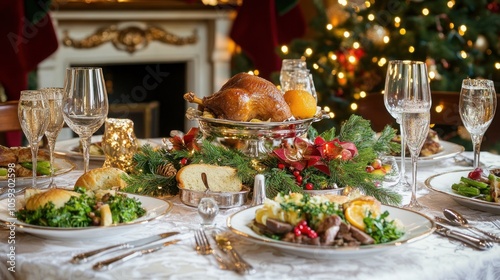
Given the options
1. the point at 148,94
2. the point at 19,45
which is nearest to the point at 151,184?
the point at 19,45

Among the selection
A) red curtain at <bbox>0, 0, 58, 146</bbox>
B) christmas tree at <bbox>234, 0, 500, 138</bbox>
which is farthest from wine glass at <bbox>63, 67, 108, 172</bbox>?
red curtain at <bbox>0, 0, 58, 146</bbox>

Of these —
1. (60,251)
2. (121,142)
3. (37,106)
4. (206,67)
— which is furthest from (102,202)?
(206,67)

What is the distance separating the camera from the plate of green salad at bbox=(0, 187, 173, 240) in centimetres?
131

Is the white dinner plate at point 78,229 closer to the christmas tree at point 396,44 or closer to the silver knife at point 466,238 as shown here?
the silver knife at point 466,238

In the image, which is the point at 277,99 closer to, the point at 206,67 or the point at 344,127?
the point at 344,127

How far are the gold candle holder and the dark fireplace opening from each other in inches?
116

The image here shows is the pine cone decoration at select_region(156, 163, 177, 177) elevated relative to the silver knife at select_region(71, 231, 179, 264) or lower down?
elevated

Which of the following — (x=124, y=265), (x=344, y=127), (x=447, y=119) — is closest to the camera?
(x=124, y=265)

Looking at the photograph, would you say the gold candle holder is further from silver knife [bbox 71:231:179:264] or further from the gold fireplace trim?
the gold fireplace trim

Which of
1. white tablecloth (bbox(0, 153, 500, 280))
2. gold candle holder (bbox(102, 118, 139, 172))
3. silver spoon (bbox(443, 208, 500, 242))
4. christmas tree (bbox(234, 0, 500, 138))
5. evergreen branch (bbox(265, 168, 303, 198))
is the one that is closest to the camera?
white tablecloth (bbox(0, 153, 500, 280))

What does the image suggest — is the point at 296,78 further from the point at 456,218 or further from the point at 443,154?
the point at 456,218

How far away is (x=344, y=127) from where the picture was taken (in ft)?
6.07

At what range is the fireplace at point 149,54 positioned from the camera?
4.59 m

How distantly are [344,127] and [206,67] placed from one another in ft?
11.0
